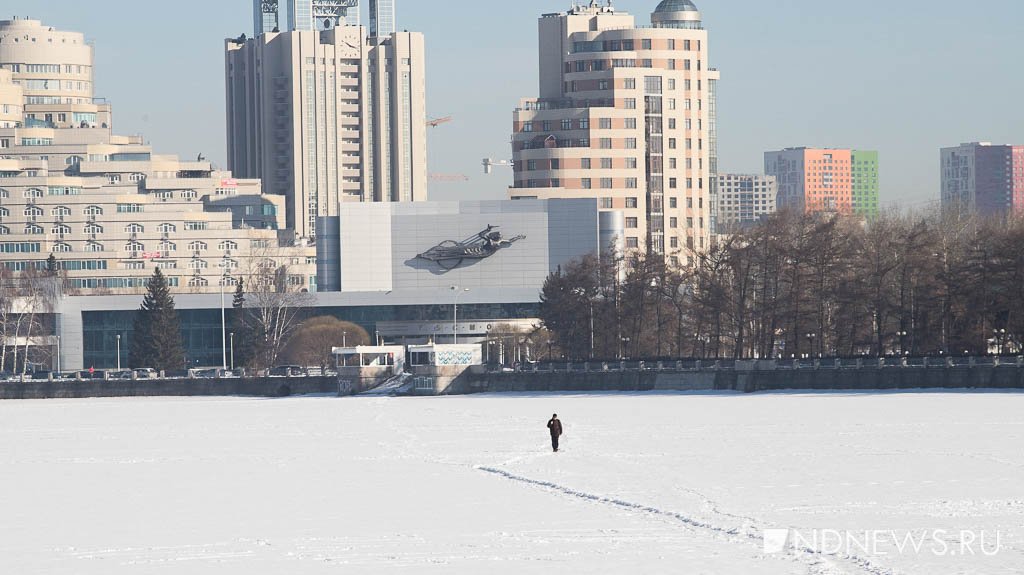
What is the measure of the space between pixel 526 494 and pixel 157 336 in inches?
4937

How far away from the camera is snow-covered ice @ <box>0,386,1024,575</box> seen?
3897cm

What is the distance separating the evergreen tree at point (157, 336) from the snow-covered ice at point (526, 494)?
271 ft

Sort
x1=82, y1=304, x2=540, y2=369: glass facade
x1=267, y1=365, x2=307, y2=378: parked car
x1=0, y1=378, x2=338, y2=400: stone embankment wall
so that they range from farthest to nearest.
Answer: x1=82, y1=304, x2=540, y2=369: glass facade
x1=267, y1=365, x2=307, y2=378: parked car
x1=0, y1=378, x2=338, y2=400: stone embankment wall

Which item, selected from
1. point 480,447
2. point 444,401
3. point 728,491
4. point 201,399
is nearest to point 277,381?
point 201,399

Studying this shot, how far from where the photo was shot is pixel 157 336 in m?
172

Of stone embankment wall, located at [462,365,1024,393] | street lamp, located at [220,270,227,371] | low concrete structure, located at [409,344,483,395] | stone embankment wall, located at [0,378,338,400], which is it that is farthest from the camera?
street lamp, located at [220,270,227,371]

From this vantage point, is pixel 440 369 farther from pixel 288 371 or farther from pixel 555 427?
pixel 555 427

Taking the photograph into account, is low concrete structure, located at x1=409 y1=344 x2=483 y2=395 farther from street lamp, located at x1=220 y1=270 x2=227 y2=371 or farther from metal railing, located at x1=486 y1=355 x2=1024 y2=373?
street lamp, located at x1=220 y1=270 x2=227 y2=371

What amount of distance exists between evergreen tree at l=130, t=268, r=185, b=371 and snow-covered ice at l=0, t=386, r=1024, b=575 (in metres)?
82.5

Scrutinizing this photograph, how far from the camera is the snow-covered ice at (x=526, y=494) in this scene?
3897cm

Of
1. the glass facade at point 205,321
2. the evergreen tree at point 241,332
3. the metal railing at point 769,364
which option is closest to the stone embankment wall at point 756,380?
the metal railing at point 769,364

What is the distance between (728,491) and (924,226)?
73.6 metres

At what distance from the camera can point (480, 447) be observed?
69.1 m

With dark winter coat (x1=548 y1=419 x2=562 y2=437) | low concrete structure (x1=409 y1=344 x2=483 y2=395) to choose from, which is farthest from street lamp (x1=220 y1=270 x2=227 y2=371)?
dark winter coat (x1=548 y1=419 x2=562 y2=437)
